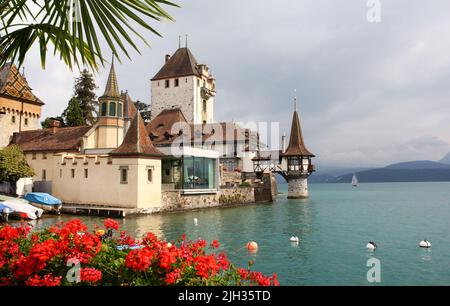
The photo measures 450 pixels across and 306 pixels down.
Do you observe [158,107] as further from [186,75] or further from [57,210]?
[57,210]

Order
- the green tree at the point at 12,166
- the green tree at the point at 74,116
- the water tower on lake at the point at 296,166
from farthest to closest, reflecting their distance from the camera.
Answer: the water tower on lake at the point at 296,166 → the green tree at the point at 74,116 → the green tree at the point at 12,166

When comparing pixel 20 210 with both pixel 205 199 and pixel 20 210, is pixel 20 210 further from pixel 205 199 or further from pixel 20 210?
pixel 205 199

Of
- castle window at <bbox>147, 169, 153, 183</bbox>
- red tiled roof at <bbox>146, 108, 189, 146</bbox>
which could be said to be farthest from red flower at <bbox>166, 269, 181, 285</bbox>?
red tiled roof at <bbox>146, 108, 189, 146</bbox>

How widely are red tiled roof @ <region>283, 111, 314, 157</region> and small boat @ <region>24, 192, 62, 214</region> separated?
3867 centimetres

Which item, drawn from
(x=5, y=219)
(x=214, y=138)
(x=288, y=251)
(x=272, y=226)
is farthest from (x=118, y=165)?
(x=214, y=138)

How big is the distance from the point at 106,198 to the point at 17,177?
30.4 ft

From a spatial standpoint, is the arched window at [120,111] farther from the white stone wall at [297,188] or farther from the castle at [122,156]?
the white stone wall at [297,188]

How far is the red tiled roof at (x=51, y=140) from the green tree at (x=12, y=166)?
3304mm

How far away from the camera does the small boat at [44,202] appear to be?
31.6m

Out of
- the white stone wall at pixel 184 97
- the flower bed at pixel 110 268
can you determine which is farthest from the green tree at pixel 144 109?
the flower bed at pixel 110 268

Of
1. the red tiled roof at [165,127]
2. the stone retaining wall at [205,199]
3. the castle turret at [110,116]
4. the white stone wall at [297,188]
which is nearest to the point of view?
the stone retaining wall at [205,199]

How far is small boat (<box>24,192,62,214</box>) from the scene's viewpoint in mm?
31625

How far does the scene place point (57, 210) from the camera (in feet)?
105

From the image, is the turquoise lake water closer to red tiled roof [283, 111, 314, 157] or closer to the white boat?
the white boat
